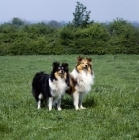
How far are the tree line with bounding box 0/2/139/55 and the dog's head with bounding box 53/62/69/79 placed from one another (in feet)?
108

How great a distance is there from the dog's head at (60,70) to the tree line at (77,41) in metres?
32.9

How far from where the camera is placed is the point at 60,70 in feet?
29.8

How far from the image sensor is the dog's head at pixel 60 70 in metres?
9.05

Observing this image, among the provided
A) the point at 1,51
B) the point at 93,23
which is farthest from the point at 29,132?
the point at 93,23

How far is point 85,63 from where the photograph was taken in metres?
9.38

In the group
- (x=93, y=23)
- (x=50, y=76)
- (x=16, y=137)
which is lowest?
(x=16, y=137)

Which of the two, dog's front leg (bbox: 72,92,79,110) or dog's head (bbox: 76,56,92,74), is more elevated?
dog's head (bbox: 76,56,92,74)

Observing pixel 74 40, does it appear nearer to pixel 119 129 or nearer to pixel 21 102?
pixel 21 102

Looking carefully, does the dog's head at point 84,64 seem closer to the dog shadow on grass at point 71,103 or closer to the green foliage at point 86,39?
the dog shadow on grass at point 71,103


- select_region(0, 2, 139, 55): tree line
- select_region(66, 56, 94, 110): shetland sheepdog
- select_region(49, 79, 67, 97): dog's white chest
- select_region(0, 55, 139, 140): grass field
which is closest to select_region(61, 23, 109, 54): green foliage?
select_region(0, 2, 139, 55): tree line

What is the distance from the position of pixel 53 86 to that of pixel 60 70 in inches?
18.6

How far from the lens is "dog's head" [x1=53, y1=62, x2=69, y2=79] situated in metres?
9.05

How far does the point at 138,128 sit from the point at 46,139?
5.62 feet

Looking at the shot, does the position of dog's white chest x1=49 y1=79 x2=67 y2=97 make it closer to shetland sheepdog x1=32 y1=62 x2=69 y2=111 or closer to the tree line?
shetland sheepdog x1=32 y1=62 x2=69 y2=111
